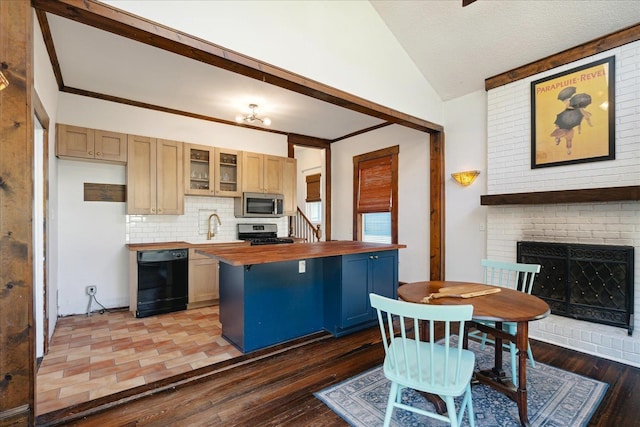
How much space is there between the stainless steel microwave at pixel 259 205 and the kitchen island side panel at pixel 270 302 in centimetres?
195

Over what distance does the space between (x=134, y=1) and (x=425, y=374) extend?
2865 millimetres

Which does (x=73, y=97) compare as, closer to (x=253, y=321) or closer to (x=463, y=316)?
(x=253, y=321)

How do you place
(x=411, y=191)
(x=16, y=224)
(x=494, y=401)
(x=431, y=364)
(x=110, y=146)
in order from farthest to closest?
(x=411, y=191) → (x=110, y=146) → (x=494, y=401) → (x=16, y=224) → (x=431, y=364)

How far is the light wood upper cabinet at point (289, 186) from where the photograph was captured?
18.4 ft

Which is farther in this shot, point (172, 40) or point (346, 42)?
point (346, 42)

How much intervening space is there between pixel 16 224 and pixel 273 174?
3941 millimetres

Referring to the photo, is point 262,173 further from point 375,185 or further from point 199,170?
point 375,185

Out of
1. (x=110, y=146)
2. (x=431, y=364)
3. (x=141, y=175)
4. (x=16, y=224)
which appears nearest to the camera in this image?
(x=431, y=364)

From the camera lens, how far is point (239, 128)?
17.4 ft

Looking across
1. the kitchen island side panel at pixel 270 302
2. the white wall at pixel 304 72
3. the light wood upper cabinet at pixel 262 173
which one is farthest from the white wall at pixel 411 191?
the kitchen island side panel at pixel 270 302

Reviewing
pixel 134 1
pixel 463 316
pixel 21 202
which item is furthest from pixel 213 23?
pixel 463 316

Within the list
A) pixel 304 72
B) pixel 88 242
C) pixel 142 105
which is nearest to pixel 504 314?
pixel 304 72

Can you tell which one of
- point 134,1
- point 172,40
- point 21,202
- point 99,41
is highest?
point 99,41

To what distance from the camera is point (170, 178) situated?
4.41 meters
